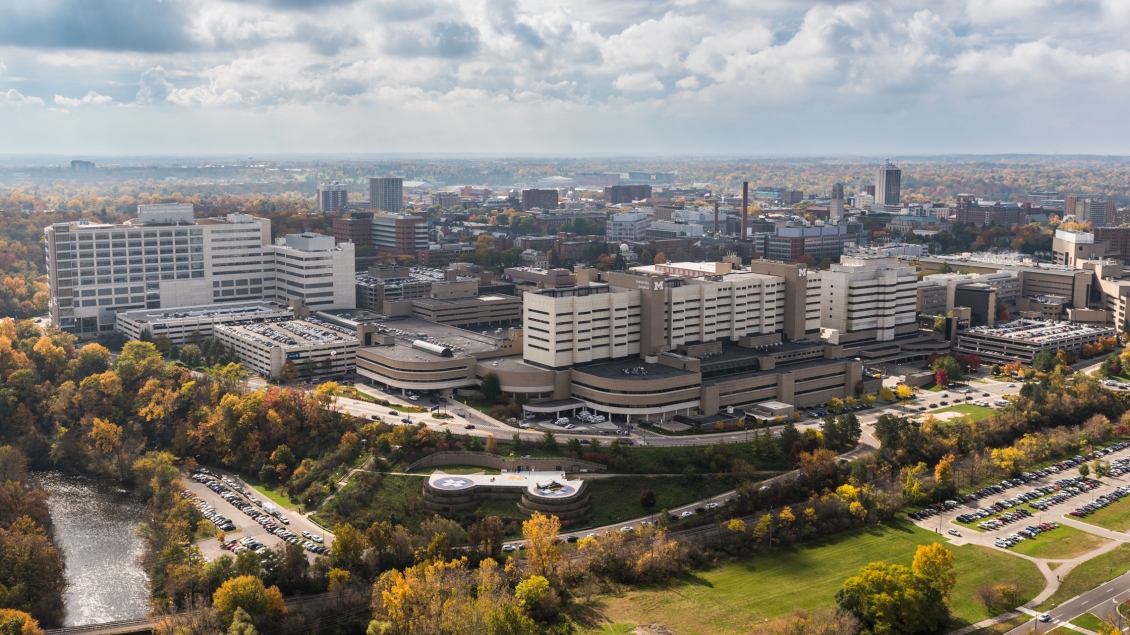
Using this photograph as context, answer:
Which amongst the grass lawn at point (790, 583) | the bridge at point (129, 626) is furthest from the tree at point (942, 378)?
the bridge at point (129, 626)

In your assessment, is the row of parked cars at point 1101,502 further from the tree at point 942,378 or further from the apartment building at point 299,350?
the apartment building at point 299,350

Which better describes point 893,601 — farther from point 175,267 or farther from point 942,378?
point 175,267

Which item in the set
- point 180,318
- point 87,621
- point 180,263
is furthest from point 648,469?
point 180,263

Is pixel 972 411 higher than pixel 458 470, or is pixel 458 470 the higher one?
pixel 972 411

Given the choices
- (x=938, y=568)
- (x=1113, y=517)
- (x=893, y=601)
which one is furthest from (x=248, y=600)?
(x=1113, y=517)

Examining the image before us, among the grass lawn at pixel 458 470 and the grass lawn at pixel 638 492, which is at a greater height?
the grass lawn at pixel 458 470

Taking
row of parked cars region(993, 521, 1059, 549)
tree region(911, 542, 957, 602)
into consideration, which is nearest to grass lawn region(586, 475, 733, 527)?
tree region(911, 542, 957, 602)
